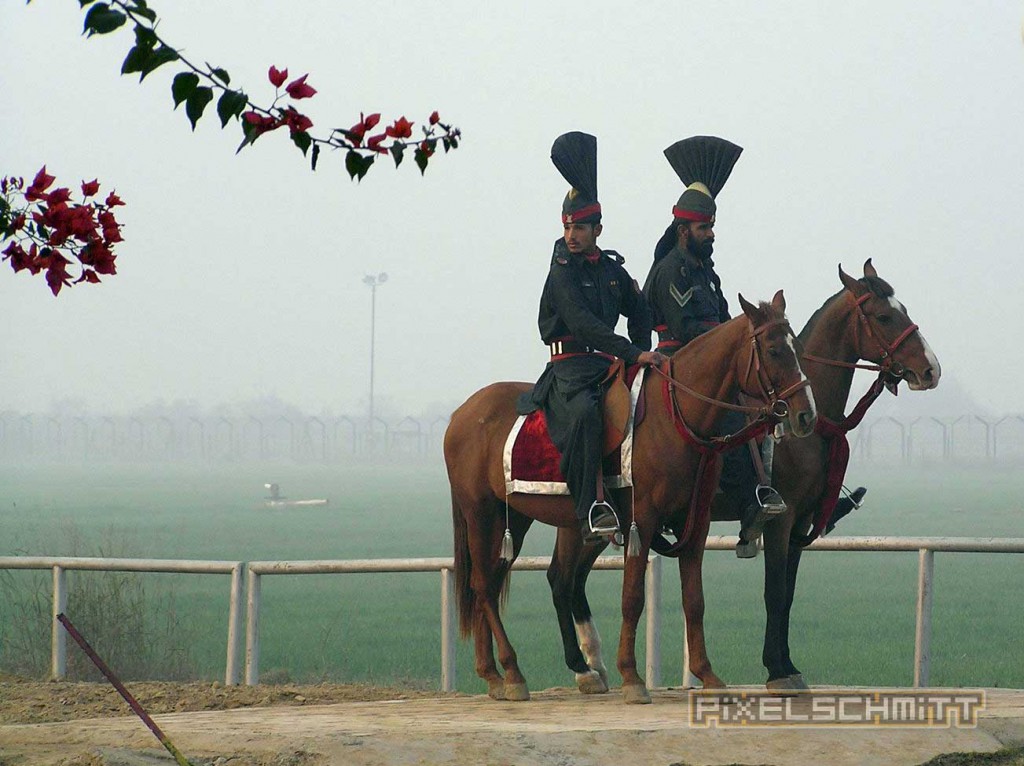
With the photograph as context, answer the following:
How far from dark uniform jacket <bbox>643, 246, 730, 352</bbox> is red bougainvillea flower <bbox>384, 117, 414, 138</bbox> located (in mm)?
3620

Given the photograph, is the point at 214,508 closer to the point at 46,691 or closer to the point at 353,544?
the point at 353,544

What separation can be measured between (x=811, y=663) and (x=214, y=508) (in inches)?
1949

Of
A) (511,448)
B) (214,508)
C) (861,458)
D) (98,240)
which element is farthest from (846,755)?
(861,458)

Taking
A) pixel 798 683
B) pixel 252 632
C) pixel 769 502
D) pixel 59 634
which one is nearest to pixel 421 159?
pixel 769 502

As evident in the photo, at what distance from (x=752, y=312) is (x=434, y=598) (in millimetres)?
22313

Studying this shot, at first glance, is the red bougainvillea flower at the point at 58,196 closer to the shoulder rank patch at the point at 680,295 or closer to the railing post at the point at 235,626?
the shoulder rank patch at the point at 680,295

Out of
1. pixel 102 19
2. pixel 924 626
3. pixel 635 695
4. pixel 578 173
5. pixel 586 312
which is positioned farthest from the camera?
pixel 924 626

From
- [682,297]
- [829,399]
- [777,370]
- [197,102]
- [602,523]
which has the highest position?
[197,102]

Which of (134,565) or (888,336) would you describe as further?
(134,565)

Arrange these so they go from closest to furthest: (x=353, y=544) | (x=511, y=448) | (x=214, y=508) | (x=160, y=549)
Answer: (x=511, y=448) < (x=160, y=549) < (x=353, y=544) < (x=214, y=508)

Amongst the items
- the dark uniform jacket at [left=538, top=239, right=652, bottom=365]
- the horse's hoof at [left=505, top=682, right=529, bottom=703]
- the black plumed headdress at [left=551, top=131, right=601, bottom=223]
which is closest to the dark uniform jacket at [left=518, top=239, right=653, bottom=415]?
the dark uniform jacket at [left=538, top=239, right=652, bottom=365]

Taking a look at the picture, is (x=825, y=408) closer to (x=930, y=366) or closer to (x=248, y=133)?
(x=930, y=366)

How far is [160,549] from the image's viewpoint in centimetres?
3853

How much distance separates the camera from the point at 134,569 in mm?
10492
